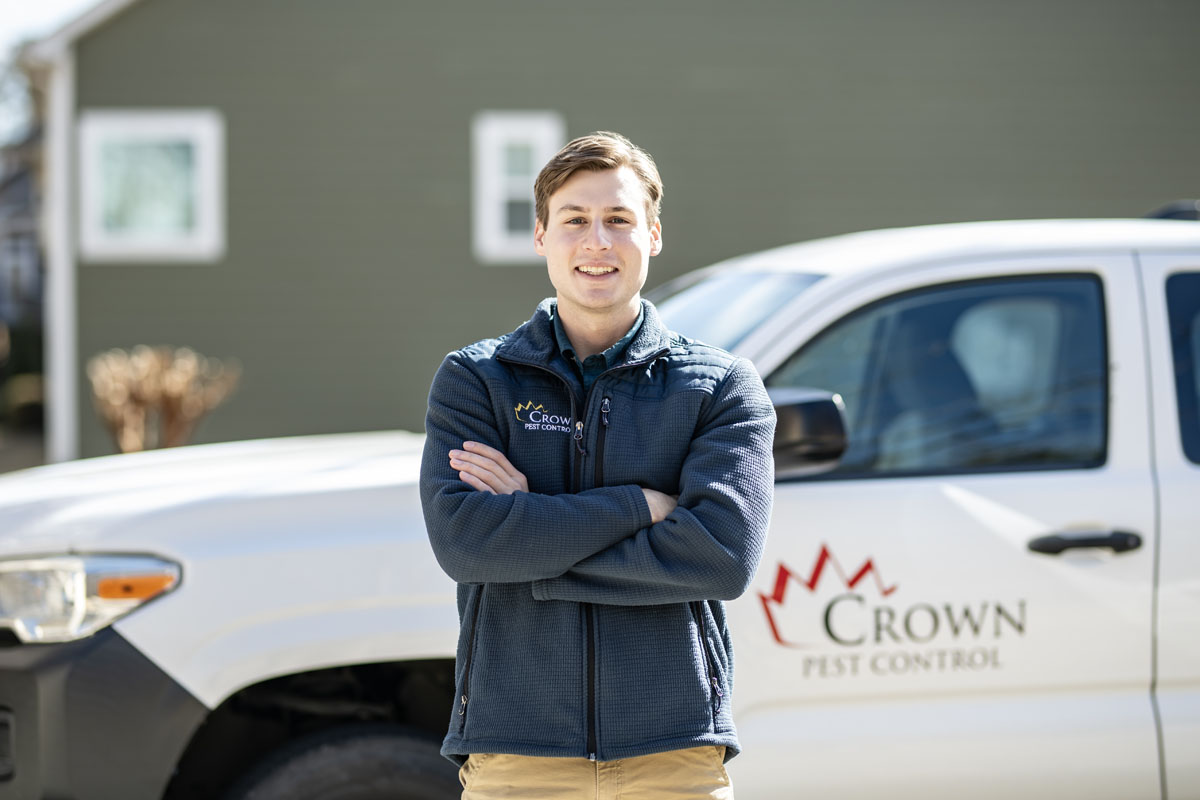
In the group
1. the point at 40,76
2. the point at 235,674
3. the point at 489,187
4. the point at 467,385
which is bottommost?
the point at 235,674

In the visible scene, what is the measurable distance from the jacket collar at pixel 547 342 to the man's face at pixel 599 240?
0.07m

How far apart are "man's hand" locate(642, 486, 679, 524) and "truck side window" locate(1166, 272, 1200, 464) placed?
1618 millimetres

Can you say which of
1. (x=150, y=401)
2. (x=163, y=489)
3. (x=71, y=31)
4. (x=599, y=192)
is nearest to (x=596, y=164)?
(x=599, y=192)

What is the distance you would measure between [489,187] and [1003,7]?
5569mm

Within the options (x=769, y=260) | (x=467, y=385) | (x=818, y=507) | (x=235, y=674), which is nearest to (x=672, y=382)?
(x=467, y=385)

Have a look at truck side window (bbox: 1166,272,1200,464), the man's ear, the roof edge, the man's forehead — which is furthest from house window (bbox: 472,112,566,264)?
the man's forehead

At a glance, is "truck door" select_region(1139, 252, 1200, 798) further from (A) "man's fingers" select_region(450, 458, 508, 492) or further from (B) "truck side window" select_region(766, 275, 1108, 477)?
(A) "man's fingers" select_region(450, 458, 508, 492)

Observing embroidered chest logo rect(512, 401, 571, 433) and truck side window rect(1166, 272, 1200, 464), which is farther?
truck side window rect(1166, 272, 1200, 464)

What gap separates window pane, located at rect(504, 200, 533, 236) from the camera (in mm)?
12242

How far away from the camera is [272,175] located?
1195cm

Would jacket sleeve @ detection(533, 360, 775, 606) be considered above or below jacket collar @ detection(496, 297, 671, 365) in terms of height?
below

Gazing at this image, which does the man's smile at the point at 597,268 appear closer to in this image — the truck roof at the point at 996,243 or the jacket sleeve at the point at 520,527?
the jacket sleeve at the point at 520,527

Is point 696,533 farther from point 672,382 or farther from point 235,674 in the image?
point 235,674

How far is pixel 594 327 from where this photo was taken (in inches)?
84.1
